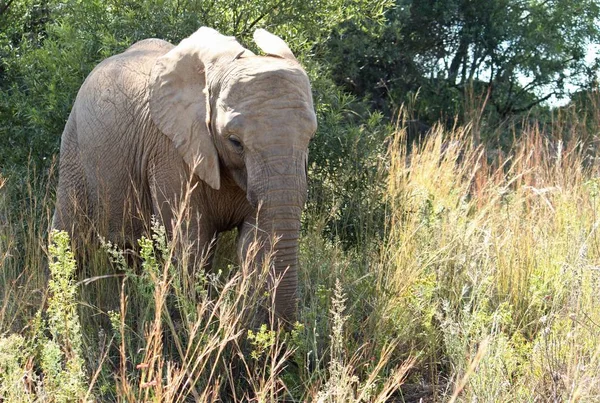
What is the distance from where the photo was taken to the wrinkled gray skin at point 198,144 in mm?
4992

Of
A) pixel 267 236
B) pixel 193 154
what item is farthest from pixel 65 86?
pixel 267 236

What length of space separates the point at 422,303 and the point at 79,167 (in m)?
2.52

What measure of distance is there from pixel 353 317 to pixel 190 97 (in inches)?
61.6

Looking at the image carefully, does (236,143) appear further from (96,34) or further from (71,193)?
(96,34)

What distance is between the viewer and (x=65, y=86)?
743 centimetres

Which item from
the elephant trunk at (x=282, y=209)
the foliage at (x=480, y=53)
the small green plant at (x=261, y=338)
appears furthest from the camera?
the foliage at (x=480, y=53)

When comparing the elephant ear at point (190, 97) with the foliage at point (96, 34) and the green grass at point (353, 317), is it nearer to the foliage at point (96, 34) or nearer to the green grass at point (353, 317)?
the green grass at point (353, 317)

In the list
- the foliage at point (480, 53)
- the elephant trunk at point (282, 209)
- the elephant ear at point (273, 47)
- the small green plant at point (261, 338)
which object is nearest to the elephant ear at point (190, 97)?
the elephant ear at point (273, 47)

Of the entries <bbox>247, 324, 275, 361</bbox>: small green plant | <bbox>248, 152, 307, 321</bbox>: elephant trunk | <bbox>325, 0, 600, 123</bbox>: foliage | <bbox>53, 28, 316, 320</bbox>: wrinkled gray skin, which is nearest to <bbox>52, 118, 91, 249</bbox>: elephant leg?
<bbox>53, 28, 316, 320</bbox>: wrinkled gray skin

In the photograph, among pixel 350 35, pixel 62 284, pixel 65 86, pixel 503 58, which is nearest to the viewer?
pixel 62 284

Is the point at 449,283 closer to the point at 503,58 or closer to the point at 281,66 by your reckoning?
the point at 281,66

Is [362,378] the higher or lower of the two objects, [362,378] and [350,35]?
the lower

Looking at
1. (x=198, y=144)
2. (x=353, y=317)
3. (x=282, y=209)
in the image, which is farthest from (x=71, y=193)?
(x=353, y=317)

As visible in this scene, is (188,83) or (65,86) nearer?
(188,83)
